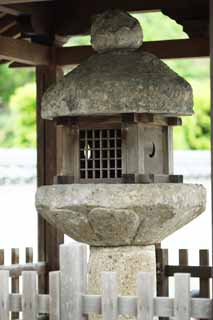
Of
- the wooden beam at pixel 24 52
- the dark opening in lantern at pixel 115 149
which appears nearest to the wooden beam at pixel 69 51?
the wooden beam at pixel 24 52

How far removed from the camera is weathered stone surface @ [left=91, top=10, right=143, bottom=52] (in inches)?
299

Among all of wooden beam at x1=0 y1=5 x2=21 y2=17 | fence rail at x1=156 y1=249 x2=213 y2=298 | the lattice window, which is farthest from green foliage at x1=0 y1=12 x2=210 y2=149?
the lattice window

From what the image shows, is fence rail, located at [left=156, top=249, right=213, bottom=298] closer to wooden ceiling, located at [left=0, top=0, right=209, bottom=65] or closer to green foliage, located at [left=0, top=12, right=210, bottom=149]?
wooden ceiling, located at [left=0, top=0, right=209, bottom=65]

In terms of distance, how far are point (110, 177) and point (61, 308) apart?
1.73 m

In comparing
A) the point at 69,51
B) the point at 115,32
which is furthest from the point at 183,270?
the point at 115,32

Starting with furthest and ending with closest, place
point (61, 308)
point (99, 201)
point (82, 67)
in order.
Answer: point (82, 67), point (99, 201), point (61, 308)

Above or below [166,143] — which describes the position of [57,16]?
above

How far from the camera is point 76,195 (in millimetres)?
7199

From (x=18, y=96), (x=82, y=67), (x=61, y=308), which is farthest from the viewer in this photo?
(x=18, y=96)

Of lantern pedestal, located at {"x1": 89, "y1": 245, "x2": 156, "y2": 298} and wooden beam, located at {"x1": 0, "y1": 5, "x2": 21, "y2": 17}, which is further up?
wooden beam, located at {"x1": 0, "y1": 5, "x2": 21, "y2": 17}

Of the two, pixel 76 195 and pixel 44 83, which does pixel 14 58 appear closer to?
pixel 44 83

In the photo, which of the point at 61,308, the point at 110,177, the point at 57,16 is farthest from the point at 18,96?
the point at 61,308

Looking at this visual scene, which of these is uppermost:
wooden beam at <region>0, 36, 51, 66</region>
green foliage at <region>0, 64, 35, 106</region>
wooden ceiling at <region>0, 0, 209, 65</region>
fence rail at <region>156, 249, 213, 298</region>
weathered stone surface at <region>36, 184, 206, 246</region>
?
green foliage at <region>0, 64, 35, 106</region>

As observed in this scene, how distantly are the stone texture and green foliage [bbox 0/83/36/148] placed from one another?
13.3 meters
